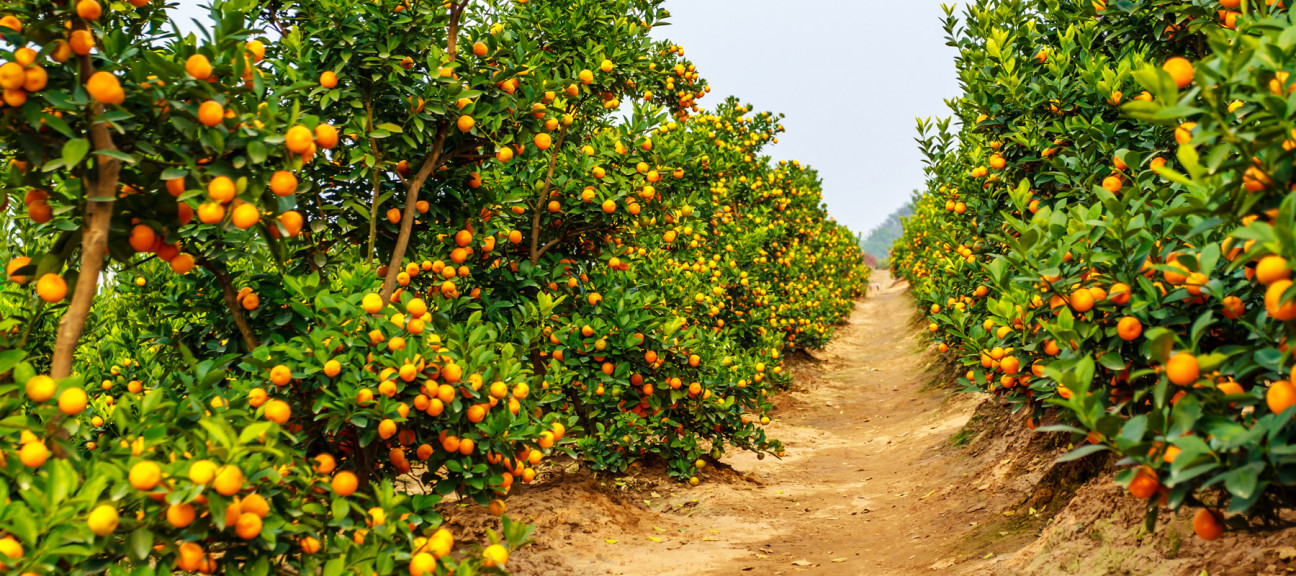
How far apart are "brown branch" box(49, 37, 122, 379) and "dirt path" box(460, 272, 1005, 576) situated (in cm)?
291

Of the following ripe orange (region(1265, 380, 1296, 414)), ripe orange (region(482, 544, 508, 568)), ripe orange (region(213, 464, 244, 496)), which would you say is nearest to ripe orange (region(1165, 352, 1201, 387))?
ripe orange (region(1265, 380, 1296, 414))

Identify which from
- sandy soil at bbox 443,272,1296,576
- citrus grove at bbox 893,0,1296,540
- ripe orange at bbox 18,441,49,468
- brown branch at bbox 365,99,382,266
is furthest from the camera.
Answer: brown branch at bbox 365,99,382,266

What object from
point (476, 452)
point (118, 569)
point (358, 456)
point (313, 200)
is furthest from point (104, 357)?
point (118, 569)

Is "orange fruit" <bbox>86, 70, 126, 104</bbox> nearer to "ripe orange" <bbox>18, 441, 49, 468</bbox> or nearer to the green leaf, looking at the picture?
the green leaf

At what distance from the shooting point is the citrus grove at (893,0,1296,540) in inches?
66.7

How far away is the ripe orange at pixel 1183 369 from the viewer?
1.76m

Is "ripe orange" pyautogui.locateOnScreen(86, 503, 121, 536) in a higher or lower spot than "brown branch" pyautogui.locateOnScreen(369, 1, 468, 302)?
lower

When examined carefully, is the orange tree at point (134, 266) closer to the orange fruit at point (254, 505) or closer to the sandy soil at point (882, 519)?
the orange fruit at point (254, 505)

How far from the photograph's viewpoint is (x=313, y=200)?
13.3 feet

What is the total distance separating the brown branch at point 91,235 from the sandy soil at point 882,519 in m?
2.90

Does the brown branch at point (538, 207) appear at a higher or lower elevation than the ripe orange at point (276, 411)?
higher

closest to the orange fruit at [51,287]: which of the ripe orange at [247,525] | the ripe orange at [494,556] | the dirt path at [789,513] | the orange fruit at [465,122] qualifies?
the ripe orange at [247,525]

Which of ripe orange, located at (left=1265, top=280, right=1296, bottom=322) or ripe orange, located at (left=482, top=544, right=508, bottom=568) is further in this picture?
ripe orange, located at (left=482, top=544, right=508, bottom=568)

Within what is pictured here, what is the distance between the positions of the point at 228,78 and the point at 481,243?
2291 mm
